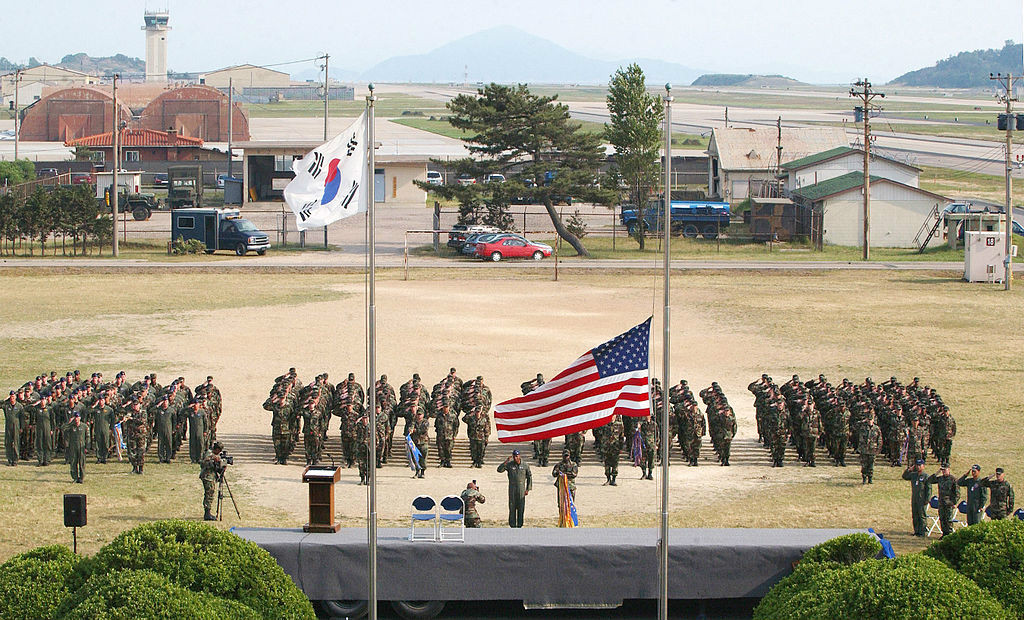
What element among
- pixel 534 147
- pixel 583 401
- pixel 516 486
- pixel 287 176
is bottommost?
pixel 516 486

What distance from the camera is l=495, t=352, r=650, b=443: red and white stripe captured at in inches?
500

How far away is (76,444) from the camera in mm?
18812

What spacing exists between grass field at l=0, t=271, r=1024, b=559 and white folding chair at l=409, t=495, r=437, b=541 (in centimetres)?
330

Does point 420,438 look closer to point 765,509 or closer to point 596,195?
point 765,509

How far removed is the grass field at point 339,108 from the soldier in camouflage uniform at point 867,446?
124 m

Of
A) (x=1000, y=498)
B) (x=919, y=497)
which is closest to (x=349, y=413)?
(x=919, y=497)

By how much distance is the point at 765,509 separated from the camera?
1795 cm

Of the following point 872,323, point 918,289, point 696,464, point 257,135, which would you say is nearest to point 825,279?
point 918,289

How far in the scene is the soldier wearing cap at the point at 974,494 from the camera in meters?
16.9

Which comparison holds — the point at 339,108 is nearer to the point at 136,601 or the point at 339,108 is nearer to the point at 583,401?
the point at 583,401

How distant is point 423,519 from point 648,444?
268 inches

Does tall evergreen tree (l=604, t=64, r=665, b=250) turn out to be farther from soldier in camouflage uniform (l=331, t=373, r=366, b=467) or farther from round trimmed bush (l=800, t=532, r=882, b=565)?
round trimmed bush (l=800, t=532, r=882, b=565)

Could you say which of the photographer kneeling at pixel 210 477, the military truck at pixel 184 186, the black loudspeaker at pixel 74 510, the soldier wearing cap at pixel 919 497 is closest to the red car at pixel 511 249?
the military truck at pixel 184 186

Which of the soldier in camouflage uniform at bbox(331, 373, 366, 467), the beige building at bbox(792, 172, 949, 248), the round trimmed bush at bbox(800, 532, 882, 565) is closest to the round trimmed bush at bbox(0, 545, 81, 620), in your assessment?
the round trimmed bush at bbox(800, 532, 882, 565)
